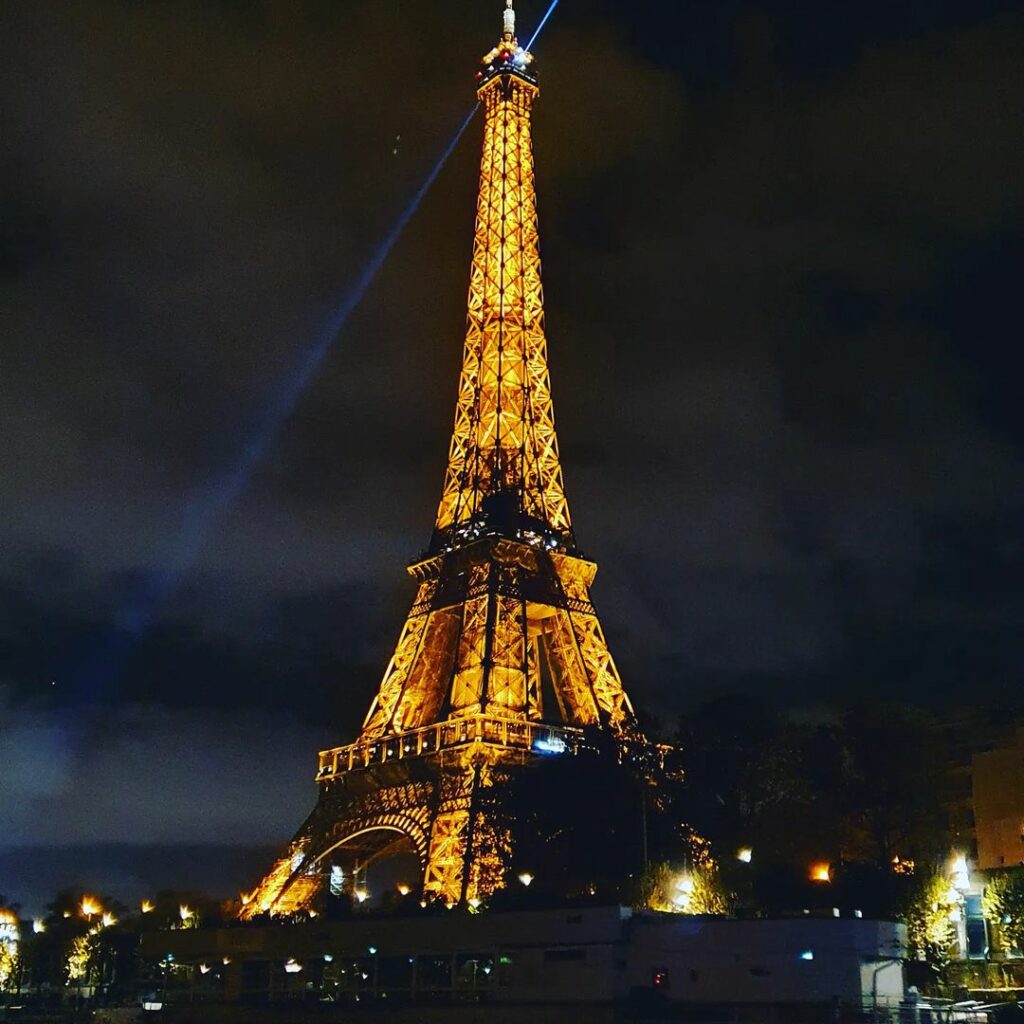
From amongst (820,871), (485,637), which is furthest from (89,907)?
(820,871)

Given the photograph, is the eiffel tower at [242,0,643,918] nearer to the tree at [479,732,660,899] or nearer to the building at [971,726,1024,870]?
the tree at [479,732,660,899]

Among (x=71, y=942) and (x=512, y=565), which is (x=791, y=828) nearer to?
(x=512, y=565)

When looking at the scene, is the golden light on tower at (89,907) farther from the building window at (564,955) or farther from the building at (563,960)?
the building window at (564,955)

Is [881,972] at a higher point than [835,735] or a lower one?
lower

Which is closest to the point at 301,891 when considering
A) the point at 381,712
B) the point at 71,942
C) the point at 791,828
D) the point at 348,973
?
the point at 381,712

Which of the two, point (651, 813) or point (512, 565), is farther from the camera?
point (512, 565)

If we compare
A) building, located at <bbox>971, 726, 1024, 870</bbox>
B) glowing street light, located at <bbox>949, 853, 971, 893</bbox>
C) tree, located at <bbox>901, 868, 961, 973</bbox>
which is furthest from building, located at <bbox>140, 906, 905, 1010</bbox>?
building, located at <bbox>971, 726, 1024, 870</bbox>
